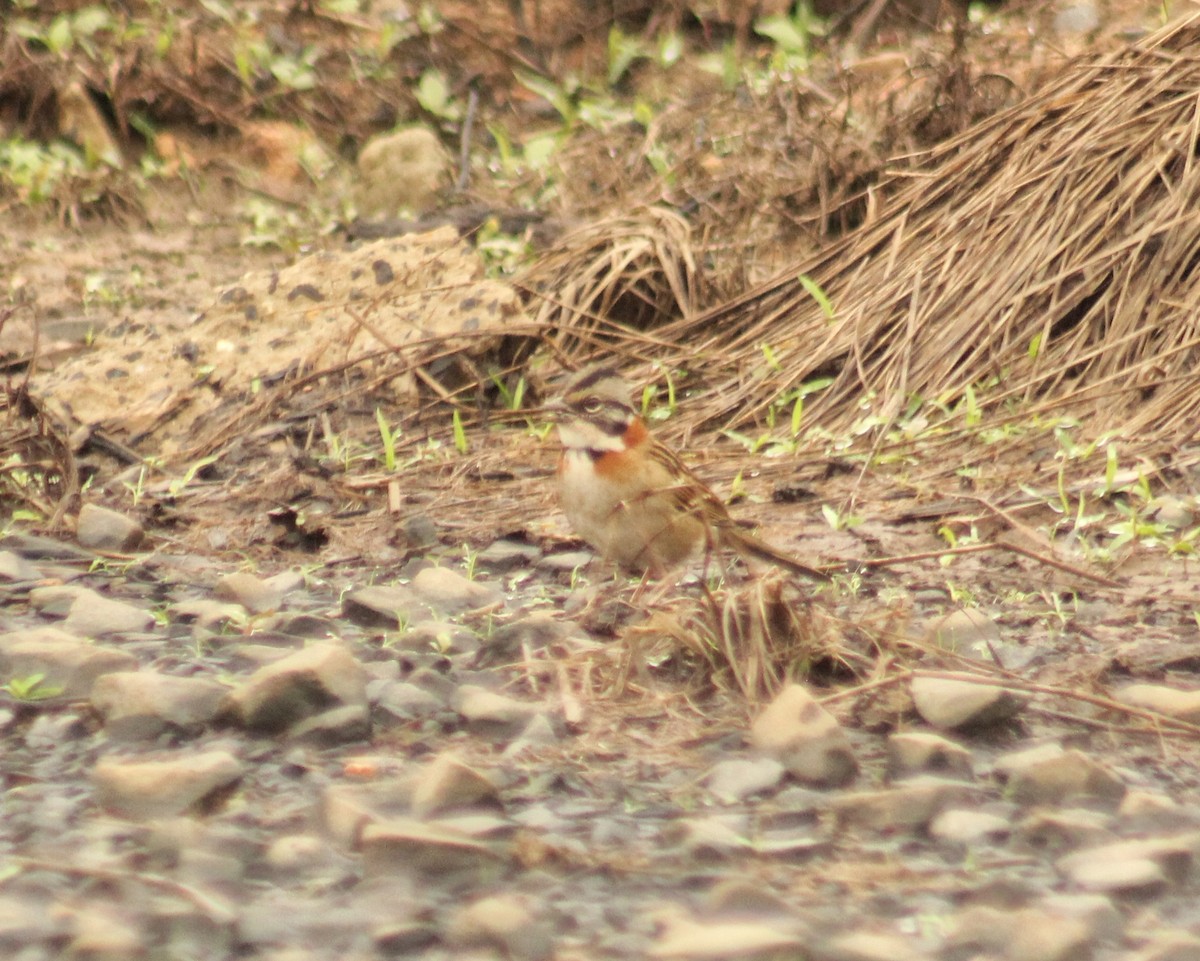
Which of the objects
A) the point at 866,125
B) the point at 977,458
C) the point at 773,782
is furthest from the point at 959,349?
the point at 773,782

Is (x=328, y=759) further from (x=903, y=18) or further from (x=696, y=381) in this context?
(x=903, y=18)

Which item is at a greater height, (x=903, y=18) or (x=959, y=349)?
(x=903, y=18)

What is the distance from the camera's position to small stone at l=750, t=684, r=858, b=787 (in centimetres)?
324

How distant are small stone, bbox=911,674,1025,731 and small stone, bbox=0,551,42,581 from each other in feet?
8.26

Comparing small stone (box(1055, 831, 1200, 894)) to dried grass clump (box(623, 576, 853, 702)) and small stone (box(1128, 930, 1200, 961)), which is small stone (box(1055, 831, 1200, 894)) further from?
dried grass clump (box(623, 576, 853, 702))

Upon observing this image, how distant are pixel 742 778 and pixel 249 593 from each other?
1.74 metres

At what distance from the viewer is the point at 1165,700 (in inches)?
139

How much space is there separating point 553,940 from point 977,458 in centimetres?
321

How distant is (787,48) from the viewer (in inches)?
416

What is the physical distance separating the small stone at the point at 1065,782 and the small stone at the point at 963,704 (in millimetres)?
287

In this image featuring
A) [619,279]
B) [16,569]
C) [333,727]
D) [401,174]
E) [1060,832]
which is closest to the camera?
[1060,832]

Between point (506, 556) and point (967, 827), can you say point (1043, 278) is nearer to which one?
point (506, 556)

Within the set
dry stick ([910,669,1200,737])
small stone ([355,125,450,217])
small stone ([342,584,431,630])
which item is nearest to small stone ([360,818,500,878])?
dry stick ([910,669,1200,737])

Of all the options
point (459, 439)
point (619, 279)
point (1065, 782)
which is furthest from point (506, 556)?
point (619, 279)
